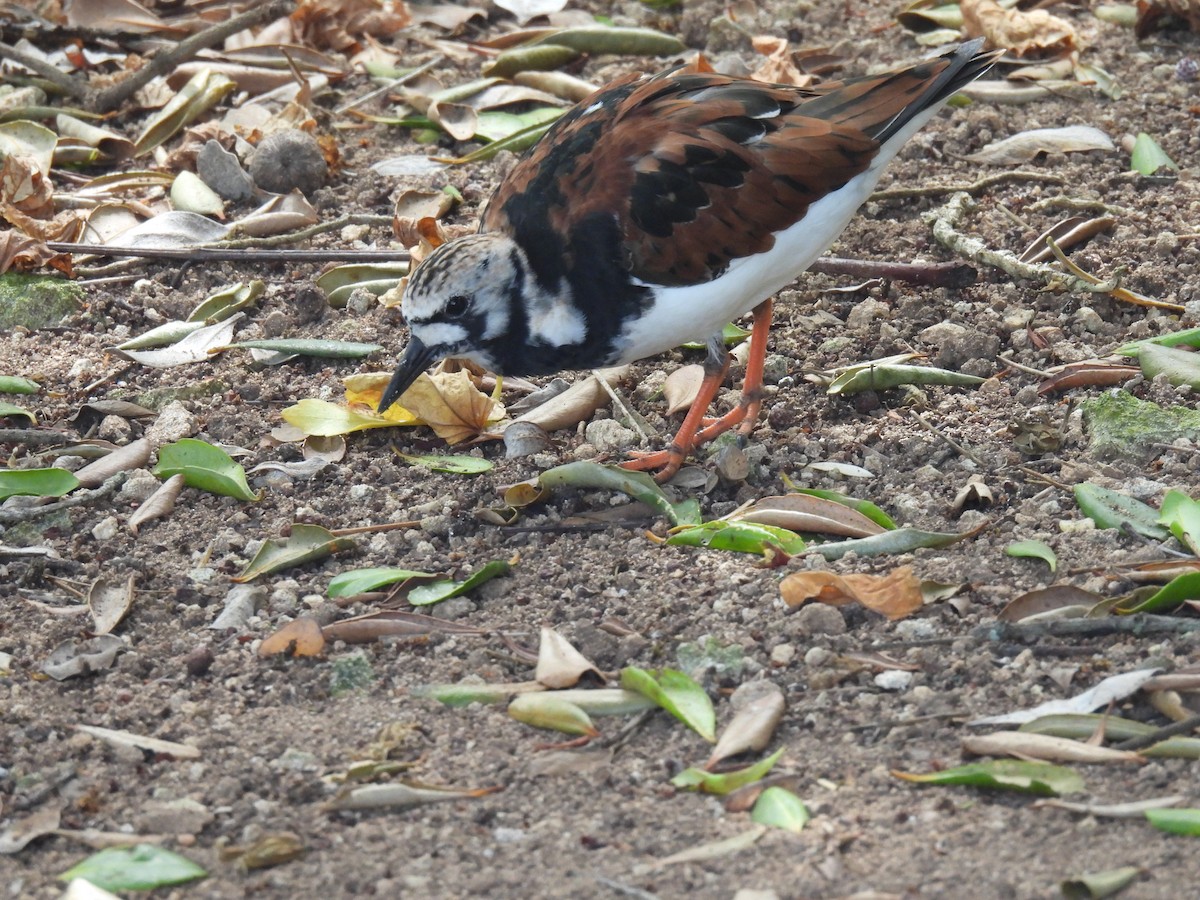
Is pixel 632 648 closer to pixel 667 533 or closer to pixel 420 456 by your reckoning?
pixel 667 533

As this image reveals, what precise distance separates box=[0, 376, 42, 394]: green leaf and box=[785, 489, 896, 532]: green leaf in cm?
269

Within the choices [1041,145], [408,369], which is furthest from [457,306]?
[1041,145]

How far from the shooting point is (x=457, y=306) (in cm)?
438

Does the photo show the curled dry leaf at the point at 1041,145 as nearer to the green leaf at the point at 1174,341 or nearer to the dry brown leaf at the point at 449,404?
the green leaf at the point at 1174,341

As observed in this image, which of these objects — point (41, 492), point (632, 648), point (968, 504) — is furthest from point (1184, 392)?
point (41, 492)

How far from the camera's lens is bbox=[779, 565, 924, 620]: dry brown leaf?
3.62m

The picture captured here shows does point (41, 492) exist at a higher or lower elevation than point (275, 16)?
lower

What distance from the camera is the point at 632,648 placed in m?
3.61

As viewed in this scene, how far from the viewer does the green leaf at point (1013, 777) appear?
300 cm

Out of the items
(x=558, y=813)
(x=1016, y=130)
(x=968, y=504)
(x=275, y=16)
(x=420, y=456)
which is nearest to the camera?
(x=558, y=813)

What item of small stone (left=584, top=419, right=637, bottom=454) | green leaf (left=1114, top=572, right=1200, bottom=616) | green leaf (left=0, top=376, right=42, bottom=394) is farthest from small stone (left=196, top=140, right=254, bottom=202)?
green leaf (left=1114, top=572, right=1200, bottom=616)

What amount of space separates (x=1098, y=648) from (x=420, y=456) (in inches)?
87.5

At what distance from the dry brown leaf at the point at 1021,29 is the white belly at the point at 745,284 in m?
1.99

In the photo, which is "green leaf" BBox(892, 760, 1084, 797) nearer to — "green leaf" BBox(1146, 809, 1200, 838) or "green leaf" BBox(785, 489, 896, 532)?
"green leaf" BBox(1146, 809, 1200, 838)
